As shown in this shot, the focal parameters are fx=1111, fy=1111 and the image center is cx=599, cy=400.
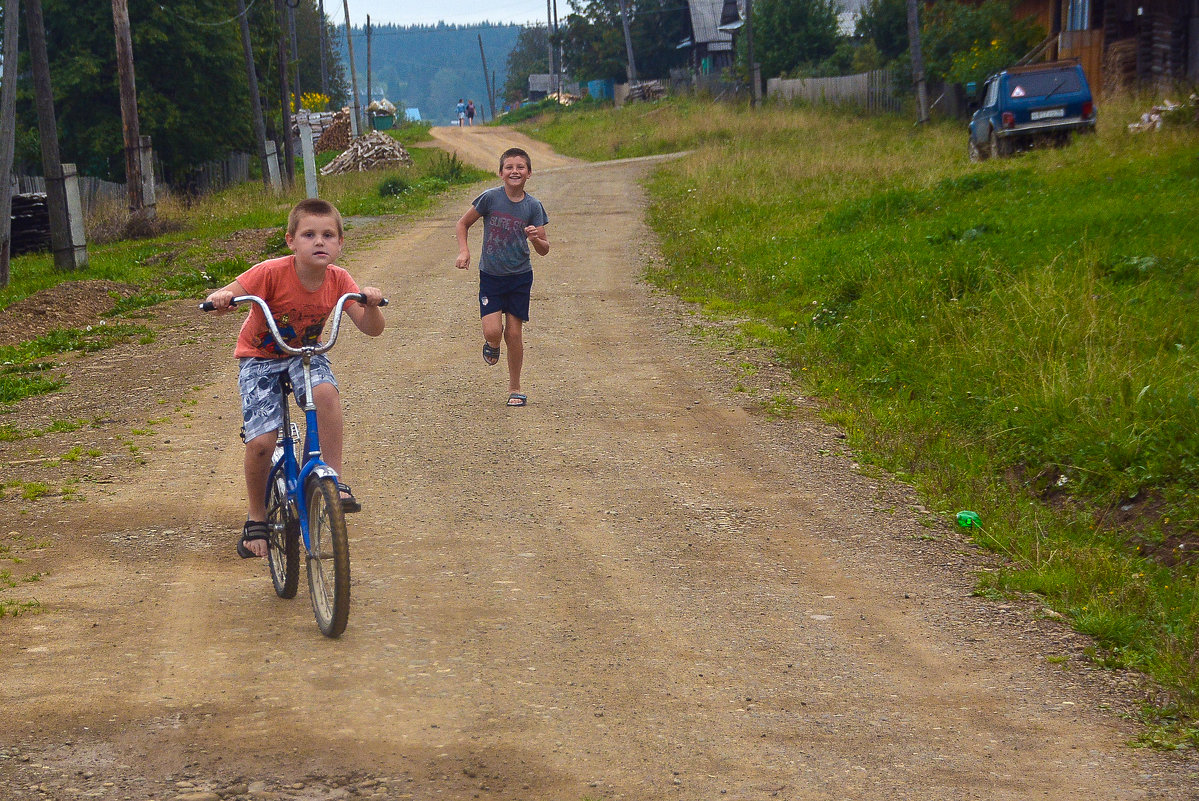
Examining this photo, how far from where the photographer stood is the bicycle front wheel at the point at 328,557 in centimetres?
423

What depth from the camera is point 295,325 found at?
192 inches

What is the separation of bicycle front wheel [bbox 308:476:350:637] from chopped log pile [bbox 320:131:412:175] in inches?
1355

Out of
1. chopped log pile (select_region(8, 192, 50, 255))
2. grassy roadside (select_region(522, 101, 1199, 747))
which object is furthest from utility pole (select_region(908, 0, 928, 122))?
chopped log pile (select_region(8, 192, 50, 255))

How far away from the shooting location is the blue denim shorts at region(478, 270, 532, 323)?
8.12 meters

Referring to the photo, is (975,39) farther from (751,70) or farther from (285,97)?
(285,97)

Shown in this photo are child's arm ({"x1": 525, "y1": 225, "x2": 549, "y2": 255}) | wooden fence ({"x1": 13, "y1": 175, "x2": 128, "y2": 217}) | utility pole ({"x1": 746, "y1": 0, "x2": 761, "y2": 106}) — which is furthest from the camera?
utility pole ({"x1": 746, "y1": 0, "x2": 761, "y2": 106})

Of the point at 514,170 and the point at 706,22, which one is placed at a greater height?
the point at 706,22

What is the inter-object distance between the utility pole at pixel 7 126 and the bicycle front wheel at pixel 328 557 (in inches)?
499

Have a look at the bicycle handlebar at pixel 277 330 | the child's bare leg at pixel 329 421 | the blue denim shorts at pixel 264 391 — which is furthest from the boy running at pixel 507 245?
the bicycle handlebar at pixel 277 330

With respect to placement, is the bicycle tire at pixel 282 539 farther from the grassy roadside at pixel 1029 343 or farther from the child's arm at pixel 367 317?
the grassy roadside at pixel 1029 343

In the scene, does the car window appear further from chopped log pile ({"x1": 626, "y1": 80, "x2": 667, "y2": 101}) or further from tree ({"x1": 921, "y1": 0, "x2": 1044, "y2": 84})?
chopped log pile ({"x1": 626, "y1": 80, "x2": 667, "y2": 101})

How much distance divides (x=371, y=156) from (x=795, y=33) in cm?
2080

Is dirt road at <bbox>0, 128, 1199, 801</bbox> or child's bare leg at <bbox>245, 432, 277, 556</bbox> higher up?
child's bare leg at <bbox>245, 432, 277, 556</bbox>

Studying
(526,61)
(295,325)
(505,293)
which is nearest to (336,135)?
(505,293)
